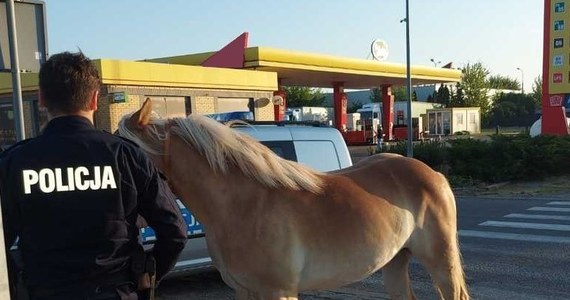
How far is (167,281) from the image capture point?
6.72m

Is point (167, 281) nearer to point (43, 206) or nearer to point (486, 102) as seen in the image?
point (43, 206)

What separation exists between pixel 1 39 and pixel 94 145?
140 inches

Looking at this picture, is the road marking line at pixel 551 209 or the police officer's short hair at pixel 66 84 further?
the road marking line at pixel 551 209

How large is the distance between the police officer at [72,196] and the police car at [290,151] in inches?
143

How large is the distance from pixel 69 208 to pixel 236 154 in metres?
1.23

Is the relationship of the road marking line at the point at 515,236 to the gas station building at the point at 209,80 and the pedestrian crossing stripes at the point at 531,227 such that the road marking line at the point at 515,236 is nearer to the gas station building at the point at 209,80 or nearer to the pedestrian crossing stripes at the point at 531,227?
the pedestrian crossing stripes at the point at 531,227

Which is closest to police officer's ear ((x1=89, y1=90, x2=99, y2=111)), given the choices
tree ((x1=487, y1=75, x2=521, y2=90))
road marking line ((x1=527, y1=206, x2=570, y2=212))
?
road marking line ((x1=527, y1=206, x2=570, y2=212))

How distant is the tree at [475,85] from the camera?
63.3 m

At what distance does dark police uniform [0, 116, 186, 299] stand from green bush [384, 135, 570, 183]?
633 inches

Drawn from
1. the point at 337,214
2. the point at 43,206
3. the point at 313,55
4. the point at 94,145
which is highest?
the point at 313,55

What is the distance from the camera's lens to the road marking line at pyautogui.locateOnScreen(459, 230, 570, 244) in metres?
8.69

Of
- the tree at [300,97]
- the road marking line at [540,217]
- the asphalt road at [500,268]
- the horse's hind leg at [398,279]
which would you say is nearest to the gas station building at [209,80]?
the asphalt road at [500,268]

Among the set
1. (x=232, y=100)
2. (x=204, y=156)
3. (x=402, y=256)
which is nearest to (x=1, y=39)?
(x=204, y=156)

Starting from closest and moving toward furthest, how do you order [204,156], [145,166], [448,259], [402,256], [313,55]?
1. [145,166]
2. [204,156]
3. [448,259]
4. [402,256]
5. [313,55]
